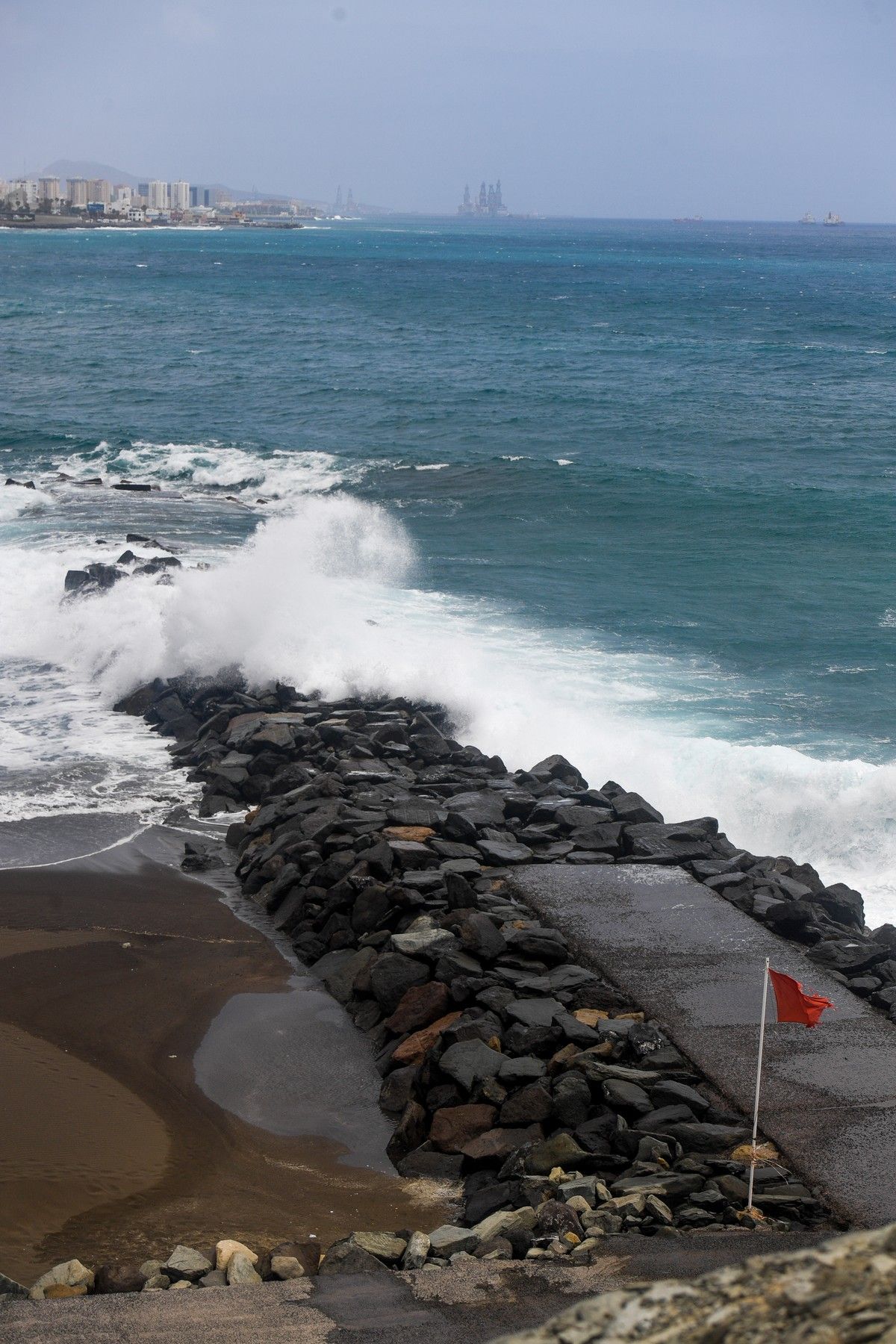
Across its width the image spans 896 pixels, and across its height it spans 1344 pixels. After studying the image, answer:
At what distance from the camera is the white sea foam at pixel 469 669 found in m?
13.2

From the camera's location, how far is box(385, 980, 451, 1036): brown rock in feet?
27.4

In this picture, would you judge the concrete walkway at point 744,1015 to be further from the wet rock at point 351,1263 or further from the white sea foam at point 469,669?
the white sea foam at point 469,669

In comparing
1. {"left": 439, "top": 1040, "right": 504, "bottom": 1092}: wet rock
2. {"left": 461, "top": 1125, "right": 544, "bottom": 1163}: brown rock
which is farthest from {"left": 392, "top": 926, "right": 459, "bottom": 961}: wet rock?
{"left": 461, "top": 1125, "right": 544, "bottom": 1163}: brown rock

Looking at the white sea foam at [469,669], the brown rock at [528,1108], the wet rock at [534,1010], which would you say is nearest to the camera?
the brown rock at [528,1108]

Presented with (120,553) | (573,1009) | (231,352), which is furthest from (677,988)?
(231,352)

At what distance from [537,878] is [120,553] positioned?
12.8m

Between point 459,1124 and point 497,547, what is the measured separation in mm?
17998

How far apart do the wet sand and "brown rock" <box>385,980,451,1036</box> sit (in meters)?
0.31

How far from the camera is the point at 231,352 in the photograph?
51.1m

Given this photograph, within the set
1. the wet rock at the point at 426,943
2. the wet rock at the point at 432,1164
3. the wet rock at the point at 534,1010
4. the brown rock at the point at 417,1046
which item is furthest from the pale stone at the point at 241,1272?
the wet rock at the point at 426,943

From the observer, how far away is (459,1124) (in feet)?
23.7

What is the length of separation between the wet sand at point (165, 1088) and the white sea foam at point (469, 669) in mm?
5089

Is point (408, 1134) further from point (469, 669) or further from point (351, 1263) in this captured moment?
point (469, 669)

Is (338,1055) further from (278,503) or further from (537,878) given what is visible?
(278,503)
